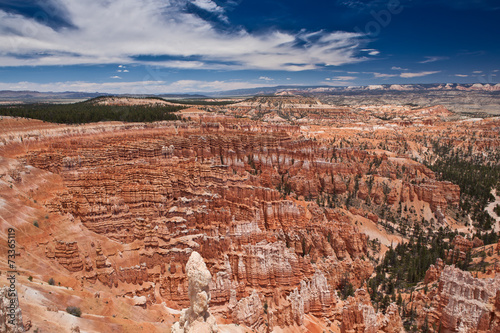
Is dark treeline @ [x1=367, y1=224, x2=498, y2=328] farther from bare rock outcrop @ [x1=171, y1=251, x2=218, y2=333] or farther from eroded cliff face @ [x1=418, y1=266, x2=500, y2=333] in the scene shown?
bare rock outcrop @ [x1=171, y1=251, x2=218, y2=333]

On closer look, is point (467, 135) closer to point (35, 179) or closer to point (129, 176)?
point (129, 176)

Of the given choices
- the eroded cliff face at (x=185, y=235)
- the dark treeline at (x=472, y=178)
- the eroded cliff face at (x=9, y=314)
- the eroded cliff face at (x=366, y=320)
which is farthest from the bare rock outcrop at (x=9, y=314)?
the dark treeline at (x=472, y=178)

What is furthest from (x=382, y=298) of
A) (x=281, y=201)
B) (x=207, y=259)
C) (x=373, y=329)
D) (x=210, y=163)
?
(x=210, y=163)

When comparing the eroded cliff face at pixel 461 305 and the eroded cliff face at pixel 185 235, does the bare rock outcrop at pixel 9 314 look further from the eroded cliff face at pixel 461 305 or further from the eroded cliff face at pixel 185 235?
the eroded cliff face at pixel 461 305

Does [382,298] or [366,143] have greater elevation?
[366,143]

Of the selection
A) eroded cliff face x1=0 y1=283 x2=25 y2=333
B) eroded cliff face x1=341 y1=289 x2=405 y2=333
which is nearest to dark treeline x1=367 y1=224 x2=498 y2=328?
eroded cliff face x1=341 y1=289 x2=405 y2=333

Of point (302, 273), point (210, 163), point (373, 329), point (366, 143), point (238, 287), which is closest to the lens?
point (373, 329)
